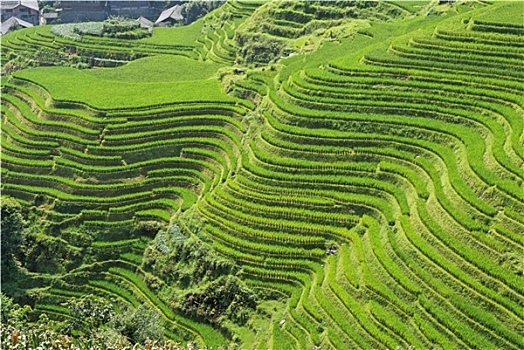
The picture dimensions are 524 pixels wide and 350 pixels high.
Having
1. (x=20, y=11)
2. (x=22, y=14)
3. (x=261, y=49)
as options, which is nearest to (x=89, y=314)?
(x=261, y=49)

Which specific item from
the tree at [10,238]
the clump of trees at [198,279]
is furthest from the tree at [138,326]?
the tree at [10,238]

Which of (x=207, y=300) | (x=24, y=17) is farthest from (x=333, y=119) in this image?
(x=24, y=17)

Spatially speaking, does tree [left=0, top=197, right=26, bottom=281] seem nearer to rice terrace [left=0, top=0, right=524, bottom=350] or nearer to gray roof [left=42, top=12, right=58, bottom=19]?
rice terrace [left=0, top=0, right=524, bottom=350]

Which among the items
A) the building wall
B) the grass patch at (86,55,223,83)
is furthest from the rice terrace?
the building wall

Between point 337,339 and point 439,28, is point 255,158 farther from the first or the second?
point 439,28

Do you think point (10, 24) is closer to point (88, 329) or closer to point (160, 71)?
point (160, 71)
